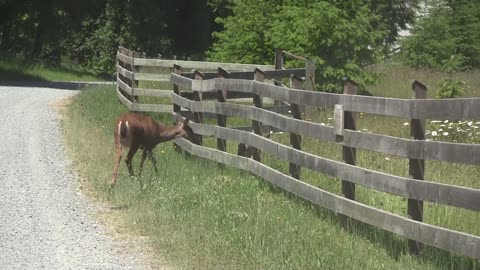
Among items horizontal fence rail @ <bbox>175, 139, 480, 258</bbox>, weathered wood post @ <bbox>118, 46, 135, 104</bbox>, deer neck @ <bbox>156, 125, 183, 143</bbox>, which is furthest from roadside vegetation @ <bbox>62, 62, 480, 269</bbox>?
weathered wood post @ <bbox>118, 46, 135, 104</bbox>

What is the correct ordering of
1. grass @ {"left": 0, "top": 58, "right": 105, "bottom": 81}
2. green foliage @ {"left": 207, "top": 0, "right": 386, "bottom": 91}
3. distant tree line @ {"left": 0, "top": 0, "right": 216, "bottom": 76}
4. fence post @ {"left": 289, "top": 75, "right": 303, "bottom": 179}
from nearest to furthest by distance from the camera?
fence post @ {"left": 289, "top": 75, "right": 303, "bottom": 179} < green foliage @ {"left": 207, "top": 0, "right": 386, "bottom": 91} < grass @ {"left": 0, "top": 58, "right": 105, "bottom": 81} < distant tree line @ {"left": 0, "top": 0, "right": 216, "bottom": 76}

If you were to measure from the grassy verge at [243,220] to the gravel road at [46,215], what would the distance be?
14.4 inches

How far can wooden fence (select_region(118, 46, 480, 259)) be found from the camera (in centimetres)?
677

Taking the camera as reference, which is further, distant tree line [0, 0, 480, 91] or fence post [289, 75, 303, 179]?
→ distant tree line [0, 0, 480, 91]

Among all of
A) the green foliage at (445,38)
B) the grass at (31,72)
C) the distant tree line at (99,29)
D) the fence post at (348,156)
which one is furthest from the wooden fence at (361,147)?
the distant tree line at (99,29)

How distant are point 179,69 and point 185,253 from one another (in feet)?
25.5

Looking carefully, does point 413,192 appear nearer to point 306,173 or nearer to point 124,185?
point 306,173

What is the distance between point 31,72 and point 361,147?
104 ft

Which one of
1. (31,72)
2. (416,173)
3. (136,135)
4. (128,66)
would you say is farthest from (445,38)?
(416,173)

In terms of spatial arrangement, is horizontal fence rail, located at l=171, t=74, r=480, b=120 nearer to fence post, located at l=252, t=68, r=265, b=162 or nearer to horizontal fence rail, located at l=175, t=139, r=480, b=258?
fence post, located at l=252, t=68, r=265, b=162

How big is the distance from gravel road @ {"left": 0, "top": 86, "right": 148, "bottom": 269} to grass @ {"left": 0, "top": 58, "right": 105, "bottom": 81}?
19483 millimetres

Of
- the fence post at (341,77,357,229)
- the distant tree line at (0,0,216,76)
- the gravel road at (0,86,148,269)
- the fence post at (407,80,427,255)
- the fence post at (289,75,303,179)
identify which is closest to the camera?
the fence post at (407,80,427,255)

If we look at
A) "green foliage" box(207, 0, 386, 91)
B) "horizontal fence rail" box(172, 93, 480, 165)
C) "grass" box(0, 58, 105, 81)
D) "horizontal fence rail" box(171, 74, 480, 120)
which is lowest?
"grass" box(0, 58, 105, 81)

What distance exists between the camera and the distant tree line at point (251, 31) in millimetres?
22859
